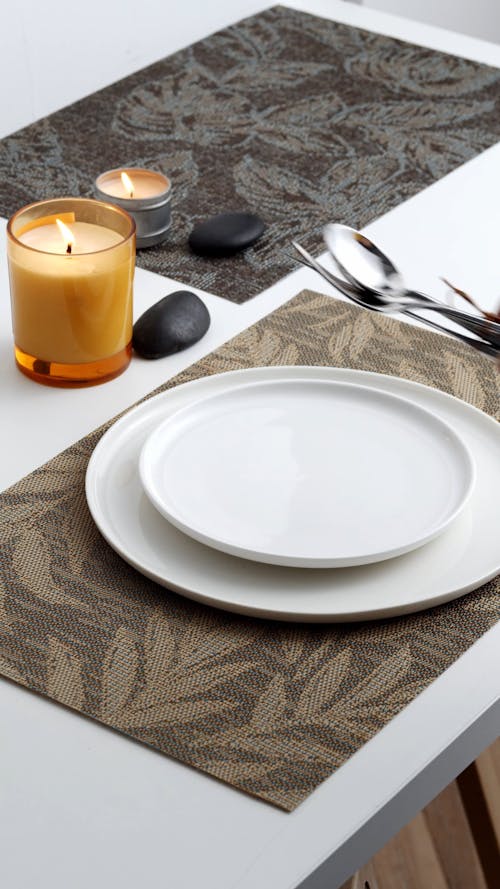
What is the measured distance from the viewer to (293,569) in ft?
2.19

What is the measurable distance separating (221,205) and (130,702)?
63 centimetres

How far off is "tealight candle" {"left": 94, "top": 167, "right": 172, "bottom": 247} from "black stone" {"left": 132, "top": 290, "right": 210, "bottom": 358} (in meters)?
0.14

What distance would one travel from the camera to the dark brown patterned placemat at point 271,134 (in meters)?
1.10

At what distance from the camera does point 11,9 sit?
4.24ft

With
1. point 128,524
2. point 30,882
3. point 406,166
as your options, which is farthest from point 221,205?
point 30,882

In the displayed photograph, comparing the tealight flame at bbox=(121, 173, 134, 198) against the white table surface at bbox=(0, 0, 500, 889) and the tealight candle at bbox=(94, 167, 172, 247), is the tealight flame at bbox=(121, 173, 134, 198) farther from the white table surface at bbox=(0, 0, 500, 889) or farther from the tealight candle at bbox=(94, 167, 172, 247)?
the white table surface at bbox=(0, 0, 500, 889)

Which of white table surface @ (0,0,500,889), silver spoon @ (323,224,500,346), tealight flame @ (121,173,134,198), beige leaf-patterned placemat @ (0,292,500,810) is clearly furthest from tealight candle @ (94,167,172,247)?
white table surface @ (0,0,500,889)

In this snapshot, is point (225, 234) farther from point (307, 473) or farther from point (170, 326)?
point (307, 473)

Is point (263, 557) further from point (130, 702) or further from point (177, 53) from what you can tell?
point (177, 53)

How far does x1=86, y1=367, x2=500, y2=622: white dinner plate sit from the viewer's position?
0.64 metres

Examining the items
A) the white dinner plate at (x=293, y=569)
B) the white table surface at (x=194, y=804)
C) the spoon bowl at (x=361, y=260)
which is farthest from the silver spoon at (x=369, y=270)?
the white table surface at (x=194, y=804)

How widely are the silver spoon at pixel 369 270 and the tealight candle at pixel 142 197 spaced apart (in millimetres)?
269

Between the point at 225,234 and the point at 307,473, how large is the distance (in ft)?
1.23

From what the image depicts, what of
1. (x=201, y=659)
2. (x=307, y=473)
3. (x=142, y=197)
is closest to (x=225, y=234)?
(x=142, y=197)
